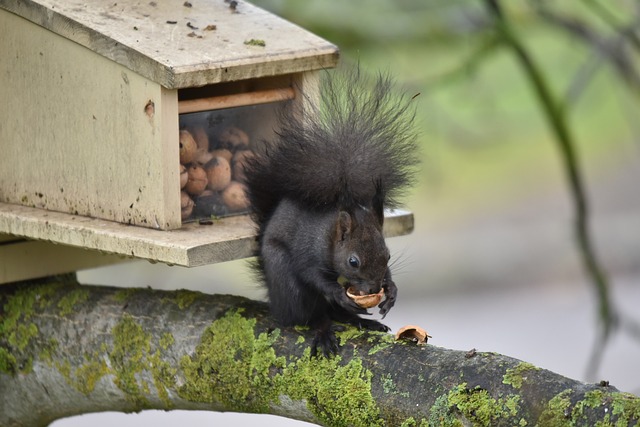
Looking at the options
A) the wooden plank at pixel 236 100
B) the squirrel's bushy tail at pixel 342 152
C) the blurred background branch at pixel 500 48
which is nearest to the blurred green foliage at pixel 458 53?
the blurred background branch at pixel 500 48

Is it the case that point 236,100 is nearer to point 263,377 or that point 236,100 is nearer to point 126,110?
point 126,110

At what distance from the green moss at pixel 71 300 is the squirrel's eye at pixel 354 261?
2.46ft

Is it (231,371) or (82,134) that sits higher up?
(82,134)

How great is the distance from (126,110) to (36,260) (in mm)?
604

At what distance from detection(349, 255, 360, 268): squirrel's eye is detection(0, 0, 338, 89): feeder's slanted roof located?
A: 517 millimetres

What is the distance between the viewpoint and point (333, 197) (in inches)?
104

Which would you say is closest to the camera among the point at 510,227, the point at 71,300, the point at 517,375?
the point at 517,375

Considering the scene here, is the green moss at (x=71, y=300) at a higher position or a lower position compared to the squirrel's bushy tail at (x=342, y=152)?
lower

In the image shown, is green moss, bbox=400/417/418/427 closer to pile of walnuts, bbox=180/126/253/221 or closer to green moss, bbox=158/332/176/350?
green moss, bbox=158/332/176/350

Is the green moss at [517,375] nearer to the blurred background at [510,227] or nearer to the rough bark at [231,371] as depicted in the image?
the rough bark at [231,371]

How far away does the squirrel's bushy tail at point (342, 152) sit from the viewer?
8.51ft

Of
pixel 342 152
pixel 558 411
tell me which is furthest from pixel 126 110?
pixel 558 411

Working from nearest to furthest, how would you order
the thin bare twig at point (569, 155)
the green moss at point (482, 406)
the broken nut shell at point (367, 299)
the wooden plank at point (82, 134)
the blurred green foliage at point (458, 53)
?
the green moss at point (482, 406) → the broken nut shell at point (367, 299) → the wooden plank at point (82, 134) → the thin bare twig at point (569, 155) → the blurred green foliage at point (458, 53)

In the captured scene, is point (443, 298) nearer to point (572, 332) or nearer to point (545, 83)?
point (572, 332)
